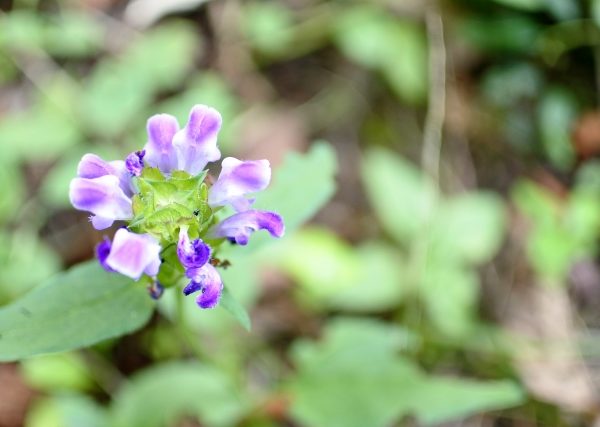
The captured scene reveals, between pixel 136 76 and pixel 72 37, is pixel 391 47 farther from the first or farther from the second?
pixel 72 37

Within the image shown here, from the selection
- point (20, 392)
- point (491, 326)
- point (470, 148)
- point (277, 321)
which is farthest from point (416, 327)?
point (20, 392)

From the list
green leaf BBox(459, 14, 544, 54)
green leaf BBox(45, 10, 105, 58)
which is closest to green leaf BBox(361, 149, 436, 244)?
green leaf BBox(459, 14, 544, 54)

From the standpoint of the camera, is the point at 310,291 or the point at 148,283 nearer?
the point at 148,283

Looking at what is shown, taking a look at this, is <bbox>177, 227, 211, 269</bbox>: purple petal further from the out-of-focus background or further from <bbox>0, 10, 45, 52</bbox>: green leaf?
<bbox>0, 10, 45, 52</bbox>: green leaf

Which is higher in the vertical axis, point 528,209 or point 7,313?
point 7,313

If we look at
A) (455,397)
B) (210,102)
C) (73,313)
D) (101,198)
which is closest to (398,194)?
(210,102)

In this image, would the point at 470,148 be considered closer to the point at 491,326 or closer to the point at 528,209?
the point at 528,209
